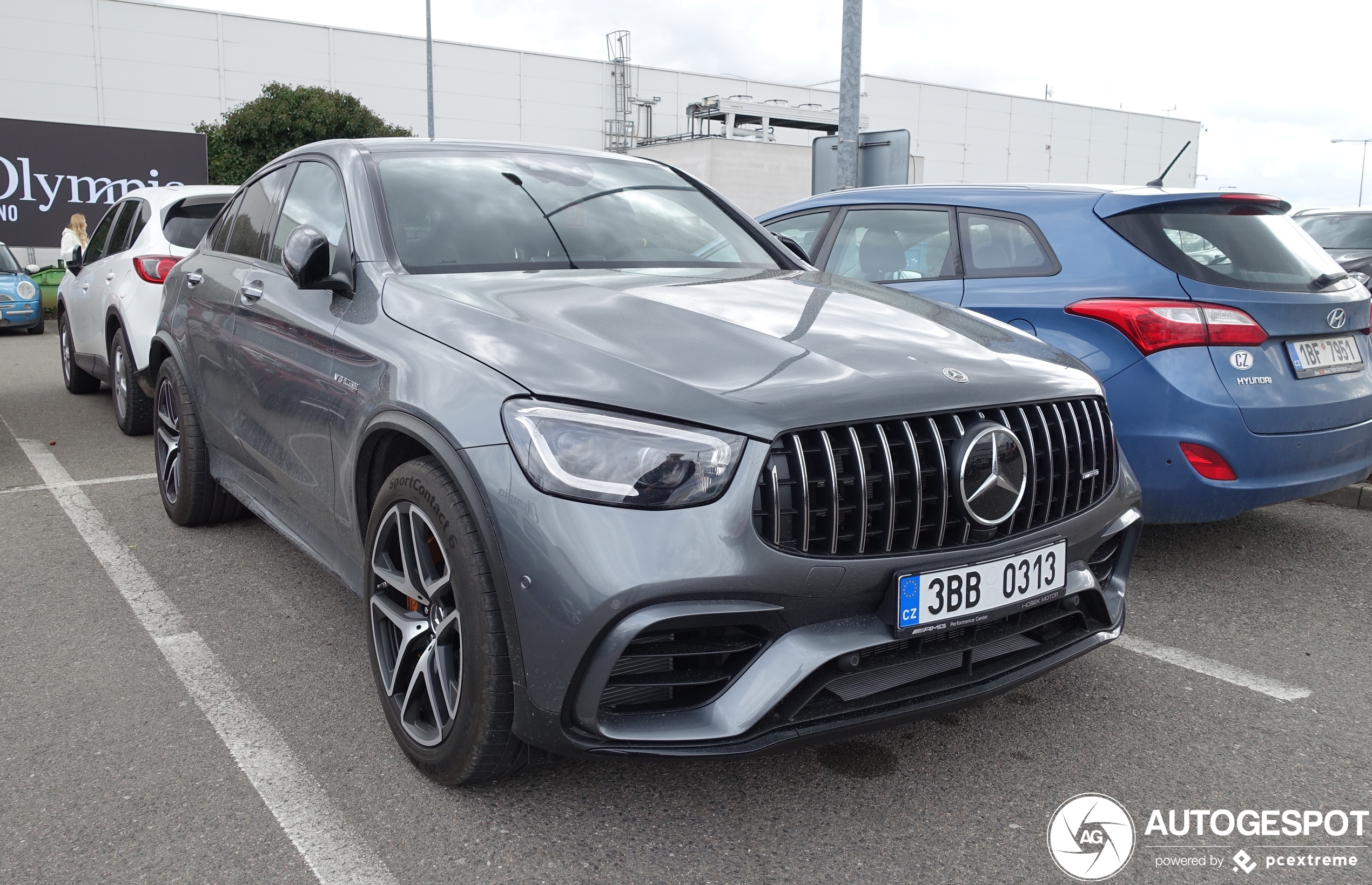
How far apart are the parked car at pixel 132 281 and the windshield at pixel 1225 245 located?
525cm

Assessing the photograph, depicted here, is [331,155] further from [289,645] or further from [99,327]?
[99,327]

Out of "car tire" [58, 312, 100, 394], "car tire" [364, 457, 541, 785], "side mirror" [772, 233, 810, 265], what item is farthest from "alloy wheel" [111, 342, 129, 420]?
"car tire" [364, 457, 541, 785]

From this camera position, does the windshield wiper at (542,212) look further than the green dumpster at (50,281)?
No

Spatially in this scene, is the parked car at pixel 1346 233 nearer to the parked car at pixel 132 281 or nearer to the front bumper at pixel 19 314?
the parked car at pixel 132 281

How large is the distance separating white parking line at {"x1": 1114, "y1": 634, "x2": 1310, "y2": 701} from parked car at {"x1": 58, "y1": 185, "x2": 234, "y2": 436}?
17.4 ft

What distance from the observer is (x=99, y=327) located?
24.7 ft

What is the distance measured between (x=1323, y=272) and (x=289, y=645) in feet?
13.4

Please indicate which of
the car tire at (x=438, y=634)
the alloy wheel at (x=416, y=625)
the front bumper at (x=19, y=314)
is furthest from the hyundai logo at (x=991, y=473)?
the front bumper at (x=19, y=314)

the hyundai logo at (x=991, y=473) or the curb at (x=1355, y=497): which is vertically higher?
the hyundai logo at (x=991, y=473)

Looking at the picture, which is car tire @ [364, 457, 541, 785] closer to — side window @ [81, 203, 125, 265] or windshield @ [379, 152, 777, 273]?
windshield @ [379, 152, 777, 273]

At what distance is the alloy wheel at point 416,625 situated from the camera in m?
2.52

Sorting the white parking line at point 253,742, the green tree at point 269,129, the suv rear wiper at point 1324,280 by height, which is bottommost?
the white parking line at point 253,742

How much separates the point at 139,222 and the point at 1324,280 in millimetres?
6908

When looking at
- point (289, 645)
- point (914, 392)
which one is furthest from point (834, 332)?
A: point (289, 645)
